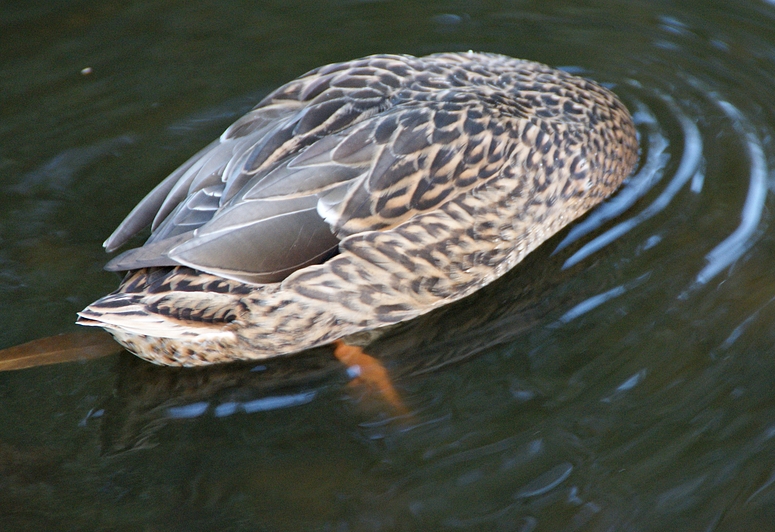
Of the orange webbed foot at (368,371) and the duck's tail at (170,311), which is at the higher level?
the duck's tail at (170,311)

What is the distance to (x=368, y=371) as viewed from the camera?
3.96 m

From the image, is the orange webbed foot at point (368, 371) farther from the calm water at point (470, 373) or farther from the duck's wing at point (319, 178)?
the duck's wing at point (319, 178)

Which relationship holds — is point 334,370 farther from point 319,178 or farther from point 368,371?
point 319,178

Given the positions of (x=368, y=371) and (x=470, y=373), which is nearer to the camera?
(x=470, y=373)

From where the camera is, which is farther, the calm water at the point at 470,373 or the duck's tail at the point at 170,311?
the duck's tail at the point at 170,311

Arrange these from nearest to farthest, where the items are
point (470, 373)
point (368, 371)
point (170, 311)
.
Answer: point (170, 311) < point (470, 373) < point (368, 371)

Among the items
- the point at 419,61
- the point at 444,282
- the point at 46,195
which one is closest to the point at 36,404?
the point at 46,195

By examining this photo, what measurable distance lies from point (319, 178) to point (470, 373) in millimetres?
1093

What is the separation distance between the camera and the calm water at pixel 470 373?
10.8ft

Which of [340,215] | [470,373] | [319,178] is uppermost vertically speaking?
[319,178]

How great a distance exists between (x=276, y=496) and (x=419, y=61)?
2.42 metres

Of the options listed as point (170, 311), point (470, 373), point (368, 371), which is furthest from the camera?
point (368, 371)

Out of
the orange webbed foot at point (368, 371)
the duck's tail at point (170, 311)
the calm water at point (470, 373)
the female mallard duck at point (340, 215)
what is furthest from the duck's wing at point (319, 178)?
the calm water at point (470, 373)

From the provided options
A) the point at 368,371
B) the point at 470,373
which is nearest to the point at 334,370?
the point at 368,371
